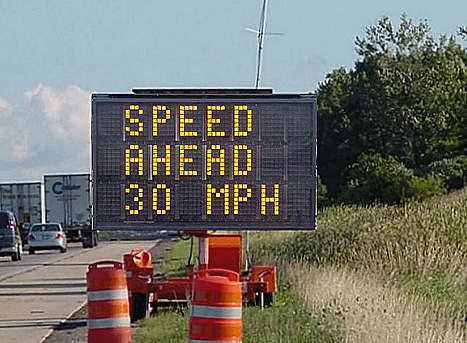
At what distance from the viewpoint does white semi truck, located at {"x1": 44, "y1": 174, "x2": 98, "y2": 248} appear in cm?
5841

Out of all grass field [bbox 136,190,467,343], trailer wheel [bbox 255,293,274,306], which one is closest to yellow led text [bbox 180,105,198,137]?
grass field [bbox 136,190,467,343]

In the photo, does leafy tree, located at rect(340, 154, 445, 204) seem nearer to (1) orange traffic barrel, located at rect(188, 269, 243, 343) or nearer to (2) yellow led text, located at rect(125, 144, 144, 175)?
(2) yellow led text, located at rect(125, 144, 144, 175)

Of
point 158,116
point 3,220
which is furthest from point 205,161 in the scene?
point 3,220

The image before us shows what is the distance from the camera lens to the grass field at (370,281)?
12633 millimetres

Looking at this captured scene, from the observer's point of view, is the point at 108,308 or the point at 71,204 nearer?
the point at 108,308

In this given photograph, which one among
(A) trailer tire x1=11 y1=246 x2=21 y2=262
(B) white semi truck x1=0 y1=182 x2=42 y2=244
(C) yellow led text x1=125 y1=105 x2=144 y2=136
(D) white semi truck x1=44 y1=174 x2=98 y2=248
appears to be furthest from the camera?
(B) white semi truck x1=0 y1=182 x2=42 y2=244

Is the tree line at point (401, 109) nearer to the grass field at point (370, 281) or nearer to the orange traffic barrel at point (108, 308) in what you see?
the grass field at point (370, 281)

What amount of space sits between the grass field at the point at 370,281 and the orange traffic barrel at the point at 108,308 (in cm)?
154

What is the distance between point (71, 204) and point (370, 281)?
4203 centimetres

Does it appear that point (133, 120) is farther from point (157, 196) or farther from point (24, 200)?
point (24, 200)

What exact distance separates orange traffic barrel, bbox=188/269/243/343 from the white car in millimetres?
40795

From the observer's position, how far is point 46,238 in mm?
49844

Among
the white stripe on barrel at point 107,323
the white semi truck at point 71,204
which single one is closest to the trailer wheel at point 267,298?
the white stripe on barrel at point 107,323

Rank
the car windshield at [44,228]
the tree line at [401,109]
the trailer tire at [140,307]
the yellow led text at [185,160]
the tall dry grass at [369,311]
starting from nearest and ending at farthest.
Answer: the tall dry grass at [369,311]
the yellow led text at [185,160]
the trailer tire at [140,307]
the car windshield at [44,228]
the tree line at [401,109]
